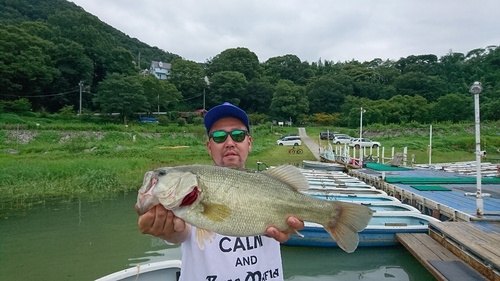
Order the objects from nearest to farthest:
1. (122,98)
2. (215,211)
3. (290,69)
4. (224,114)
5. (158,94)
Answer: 1. (215,211)
2. (224,114)
3. (122,98)
4. (158,94)
5. (290,69)

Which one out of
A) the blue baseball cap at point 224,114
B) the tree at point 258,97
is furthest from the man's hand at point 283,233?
the tree at point 258,97

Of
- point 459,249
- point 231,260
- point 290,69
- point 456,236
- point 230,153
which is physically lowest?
point 459,249

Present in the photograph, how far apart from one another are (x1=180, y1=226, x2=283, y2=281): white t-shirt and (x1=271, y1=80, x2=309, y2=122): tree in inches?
2463

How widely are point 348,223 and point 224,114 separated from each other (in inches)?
51.1

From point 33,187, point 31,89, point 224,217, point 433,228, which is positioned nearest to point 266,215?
point 224,217

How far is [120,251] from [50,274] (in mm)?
1651

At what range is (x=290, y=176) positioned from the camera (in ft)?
7.30

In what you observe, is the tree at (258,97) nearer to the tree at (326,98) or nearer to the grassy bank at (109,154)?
the tree at (326,98)

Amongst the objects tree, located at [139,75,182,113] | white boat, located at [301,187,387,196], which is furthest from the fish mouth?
tree, located at [139,75,182,113]

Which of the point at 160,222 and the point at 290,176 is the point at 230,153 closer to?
the point at 290,176

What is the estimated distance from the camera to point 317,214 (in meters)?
2.12

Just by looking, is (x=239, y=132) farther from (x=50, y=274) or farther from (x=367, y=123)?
(x=367, y=123)

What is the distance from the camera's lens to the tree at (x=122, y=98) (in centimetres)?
4791

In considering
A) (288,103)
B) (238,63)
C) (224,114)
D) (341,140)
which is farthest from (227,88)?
(224,114)
